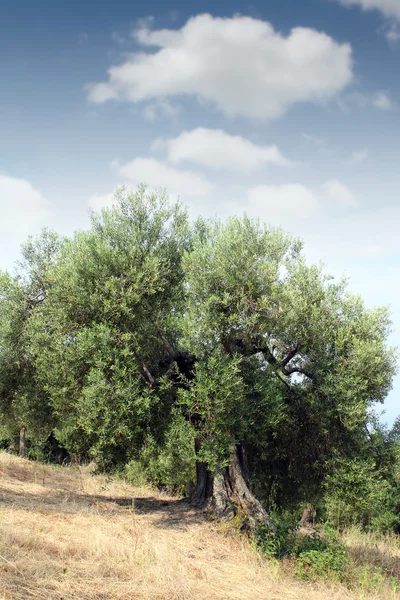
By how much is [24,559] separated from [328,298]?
15.2 metres

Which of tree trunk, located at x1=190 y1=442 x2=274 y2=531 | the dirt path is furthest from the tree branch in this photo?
the dirt path

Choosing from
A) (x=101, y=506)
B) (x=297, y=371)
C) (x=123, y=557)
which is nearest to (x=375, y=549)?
(x=297, y=371)

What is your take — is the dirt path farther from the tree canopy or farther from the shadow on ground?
the tree canopy

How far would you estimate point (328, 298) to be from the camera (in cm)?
2009

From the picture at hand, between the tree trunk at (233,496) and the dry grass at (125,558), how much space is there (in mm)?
828

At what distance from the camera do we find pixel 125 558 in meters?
12.6

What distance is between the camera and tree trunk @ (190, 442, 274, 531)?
18.4m

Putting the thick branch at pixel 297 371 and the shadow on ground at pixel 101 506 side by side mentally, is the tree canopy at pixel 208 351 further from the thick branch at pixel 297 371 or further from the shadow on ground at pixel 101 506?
the shadow on ground at pixel 101 506

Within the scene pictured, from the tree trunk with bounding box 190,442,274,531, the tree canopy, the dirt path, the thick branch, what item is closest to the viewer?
the dirt path

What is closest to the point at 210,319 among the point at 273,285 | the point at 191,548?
the point at 273,285

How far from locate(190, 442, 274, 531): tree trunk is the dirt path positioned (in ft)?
2.56

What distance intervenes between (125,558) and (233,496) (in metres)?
7.54

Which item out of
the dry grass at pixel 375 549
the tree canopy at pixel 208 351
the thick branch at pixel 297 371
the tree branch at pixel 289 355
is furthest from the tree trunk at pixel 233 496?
the dry grass at pixel 375 549

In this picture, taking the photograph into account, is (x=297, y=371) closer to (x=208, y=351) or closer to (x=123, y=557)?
(x=208, y=351)
